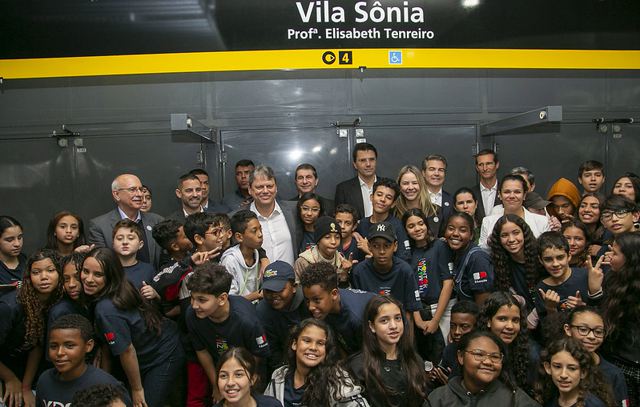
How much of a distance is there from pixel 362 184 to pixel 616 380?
2633mm

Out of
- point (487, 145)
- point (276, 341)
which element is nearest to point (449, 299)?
point (276, 341)

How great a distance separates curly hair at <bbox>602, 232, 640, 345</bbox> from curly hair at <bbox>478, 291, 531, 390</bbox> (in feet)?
1.52

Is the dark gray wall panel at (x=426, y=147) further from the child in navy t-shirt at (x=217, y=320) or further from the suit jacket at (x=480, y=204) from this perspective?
the child in navy t-shirt at (x=217, y=320)

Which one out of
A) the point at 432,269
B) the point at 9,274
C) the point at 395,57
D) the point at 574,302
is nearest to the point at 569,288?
the point at 574,302

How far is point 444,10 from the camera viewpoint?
588cm

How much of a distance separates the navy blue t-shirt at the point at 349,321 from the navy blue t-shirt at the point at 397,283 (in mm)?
323

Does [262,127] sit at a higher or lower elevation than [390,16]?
lower

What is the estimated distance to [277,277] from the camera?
346cm

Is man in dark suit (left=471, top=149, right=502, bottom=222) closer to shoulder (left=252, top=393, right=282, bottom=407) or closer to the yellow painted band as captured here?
the yellow painted band

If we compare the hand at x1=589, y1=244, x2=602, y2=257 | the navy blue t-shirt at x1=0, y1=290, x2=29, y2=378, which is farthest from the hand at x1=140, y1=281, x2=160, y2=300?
the hand at x1=589, y1=244, x2=602, y2=257

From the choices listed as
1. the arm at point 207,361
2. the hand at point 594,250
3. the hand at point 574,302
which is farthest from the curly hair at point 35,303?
the hand at point 594,250

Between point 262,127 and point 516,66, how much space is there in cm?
257

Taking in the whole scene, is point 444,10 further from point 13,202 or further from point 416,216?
point 13,202

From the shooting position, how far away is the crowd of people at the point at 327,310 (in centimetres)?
312
